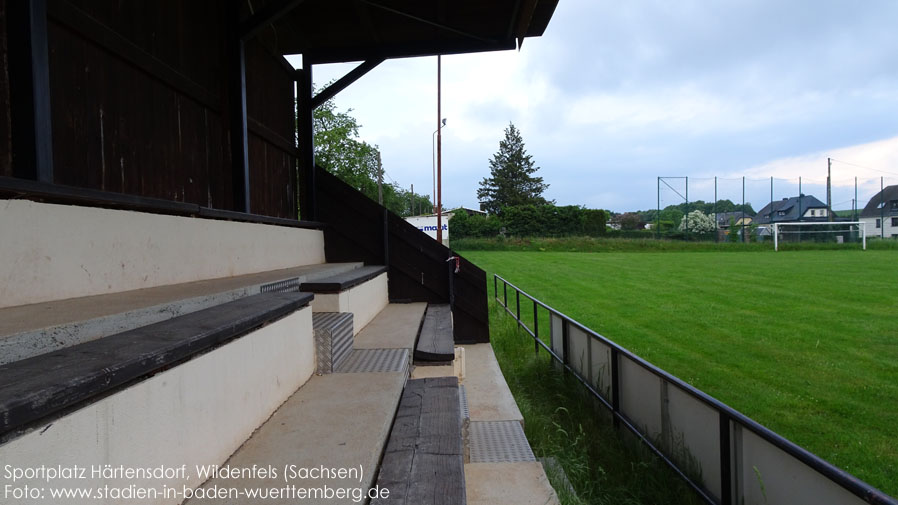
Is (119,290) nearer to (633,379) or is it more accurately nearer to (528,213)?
(633,379)

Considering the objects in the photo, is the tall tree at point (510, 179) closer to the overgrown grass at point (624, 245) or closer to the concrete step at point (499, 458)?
the overgrown grass at point (624, 245)

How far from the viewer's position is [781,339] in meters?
8.91

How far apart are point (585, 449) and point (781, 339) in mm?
7018

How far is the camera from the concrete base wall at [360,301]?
3139 millimetres

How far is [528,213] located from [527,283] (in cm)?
2902

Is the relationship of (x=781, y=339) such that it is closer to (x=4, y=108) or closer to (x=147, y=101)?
(x=147, y=101)

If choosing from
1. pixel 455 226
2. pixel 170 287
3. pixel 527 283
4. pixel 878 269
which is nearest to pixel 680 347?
pixel 170 287

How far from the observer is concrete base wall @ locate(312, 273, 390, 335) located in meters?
3.14

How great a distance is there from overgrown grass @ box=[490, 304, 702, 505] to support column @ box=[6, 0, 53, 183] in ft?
9.56

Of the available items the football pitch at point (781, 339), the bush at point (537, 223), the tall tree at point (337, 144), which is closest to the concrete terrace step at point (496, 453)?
the football pitch at point (781, 339)

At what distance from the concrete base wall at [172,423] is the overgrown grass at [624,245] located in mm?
37722

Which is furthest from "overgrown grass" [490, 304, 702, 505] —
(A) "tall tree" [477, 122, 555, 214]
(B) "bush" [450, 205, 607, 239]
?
(A) "tall tree" [477, 122, 555, 214]

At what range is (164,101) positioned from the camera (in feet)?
10.8

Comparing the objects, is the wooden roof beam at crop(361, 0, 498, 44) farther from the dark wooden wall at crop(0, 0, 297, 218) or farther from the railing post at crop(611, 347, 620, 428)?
the railing post at crop(611, 347, 620, 428)
